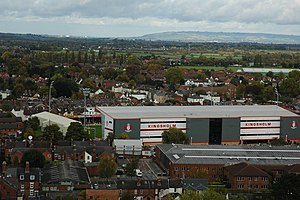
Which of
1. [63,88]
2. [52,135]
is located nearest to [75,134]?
[52,135]

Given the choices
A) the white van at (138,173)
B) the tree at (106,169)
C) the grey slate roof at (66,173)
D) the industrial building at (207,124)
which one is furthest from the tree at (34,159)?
the industrial building at (207,124)

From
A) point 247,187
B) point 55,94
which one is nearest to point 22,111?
point 55,94

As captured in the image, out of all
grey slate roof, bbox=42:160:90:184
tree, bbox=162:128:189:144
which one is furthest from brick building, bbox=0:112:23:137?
grey slate roof, bbox=42:160:90:184

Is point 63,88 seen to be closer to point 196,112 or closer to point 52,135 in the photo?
point 196,112

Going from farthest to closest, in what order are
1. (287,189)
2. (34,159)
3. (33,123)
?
1. (33,123)
2. (34,159)
3. (287,189)

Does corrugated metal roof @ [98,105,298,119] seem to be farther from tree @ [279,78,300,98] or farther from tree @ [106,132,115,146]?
tree @ [279,78,300,98]

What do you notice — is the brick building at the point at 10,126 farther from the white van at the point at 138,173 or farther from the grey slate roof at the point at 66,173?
the white van at the point at 138,173

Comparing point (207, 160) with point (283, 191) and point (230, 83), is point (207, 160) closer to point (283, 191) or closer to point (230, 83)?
point (283, 191)
